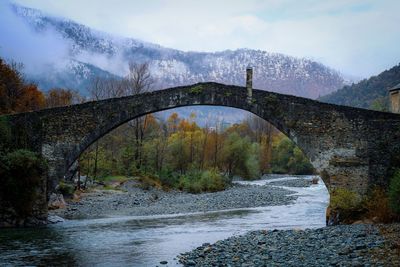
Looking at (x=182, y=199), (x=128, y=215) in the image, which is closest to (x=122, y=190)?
(x=182, y=199)

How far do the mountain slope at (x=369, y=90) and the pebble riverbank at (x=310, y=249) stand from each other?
89.5 meters

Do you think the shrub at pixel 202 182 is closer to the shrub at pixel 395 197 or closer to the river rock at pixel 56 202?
the river rock at pixel 56 202

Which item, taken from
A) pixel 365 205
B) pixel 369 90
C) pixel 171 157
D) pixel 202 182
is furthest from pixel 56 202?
pixel 369 90

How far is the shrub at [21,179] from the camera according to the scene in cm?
2116

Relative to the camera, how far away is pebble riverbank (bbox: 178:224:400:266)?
38.9 feet

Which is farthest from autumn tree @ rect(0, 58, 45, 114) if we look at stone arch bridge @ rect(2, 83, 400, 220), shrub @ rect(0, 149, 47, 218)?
shrub @ rect(0, 149, 47, 218)

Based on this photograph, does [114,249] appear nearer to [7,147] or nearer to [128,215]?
[7,147]

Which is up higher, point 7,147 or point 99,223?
point 7,147

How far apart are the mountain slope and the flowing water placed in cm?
8255

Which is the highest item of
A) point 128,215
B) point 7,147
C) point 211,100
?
point 211,100

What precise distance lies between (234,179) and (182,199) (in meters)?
26.7

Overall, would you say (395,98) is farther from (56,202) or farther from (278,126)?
(56,202)

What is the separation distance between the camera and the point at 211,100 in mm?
23188

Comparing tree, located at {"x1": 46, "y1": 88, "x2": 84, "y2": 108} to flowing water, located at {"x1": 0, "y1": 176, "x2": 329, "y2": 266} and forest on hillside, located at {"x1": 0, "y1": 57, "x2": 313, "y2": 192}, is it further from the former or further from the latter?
flowing water, located at {"x1": 0, "y1": 176, "x2": 329, "y2": 266}
